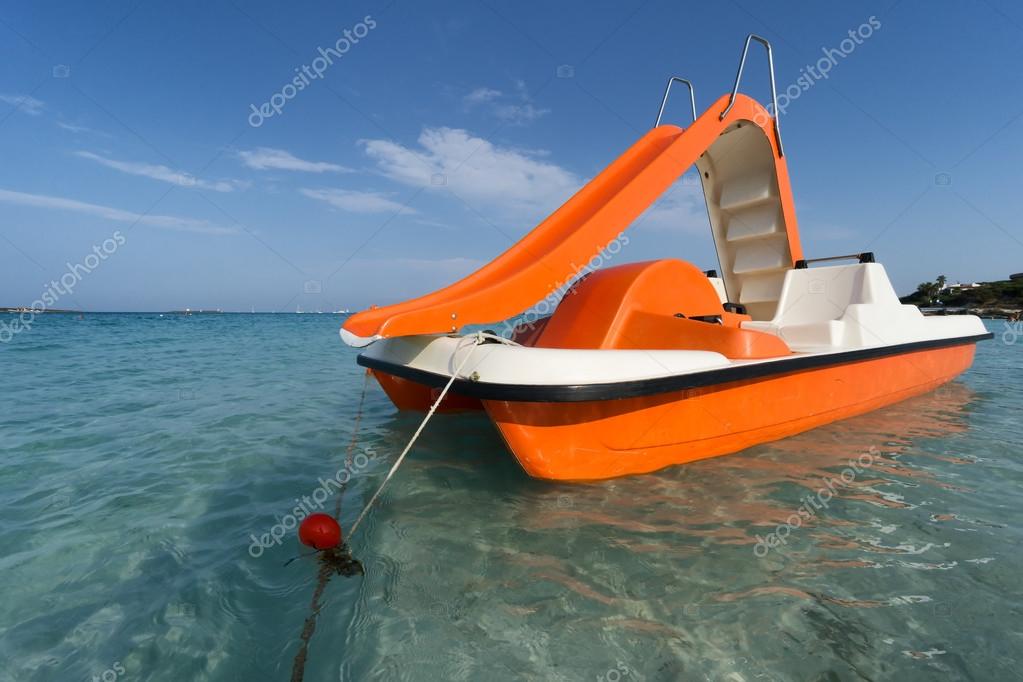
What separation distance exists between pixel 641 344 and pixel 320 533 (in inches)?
104

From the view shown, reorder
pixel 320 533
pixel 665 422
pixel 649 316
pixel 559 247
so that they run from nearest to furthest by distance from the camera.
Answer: pixel 320 533 < pixel 665 422 < pixel 559 247 < pixel 649 316

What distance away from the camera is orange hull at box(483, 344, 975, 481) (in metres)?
3.21

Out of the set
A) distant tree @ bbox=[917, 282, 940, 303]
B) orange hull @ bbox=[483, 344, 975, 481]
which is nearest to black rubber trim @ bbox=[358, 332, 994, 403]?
orange hull @ bbox=[483, 344, 975, 481]

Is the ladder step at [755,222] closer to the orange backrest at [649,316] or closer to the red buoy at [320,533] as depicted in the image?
the orange backrest at [649,316]

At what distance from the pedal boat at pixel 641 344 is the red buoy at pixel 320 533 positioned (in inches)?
43.3

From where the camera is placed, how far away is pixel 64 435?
15.1 ft

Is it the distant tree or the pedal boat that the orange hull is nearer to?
the pedal boat

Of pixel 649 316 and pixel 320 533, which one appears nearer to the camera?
pixel 320 533

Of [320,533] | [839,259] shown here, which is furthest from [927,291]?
[320,533]

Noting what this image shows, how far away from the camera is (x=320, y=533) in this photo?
2.54m

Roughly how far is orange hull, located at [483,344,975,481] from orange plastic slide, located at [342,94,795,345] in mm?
794

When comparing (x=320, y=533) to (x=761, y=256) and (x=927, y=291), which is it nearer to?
(x=761, y=256)

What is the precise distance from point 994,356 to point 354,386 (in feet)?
51.2

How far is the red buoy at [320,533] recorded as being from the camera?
2.54m
